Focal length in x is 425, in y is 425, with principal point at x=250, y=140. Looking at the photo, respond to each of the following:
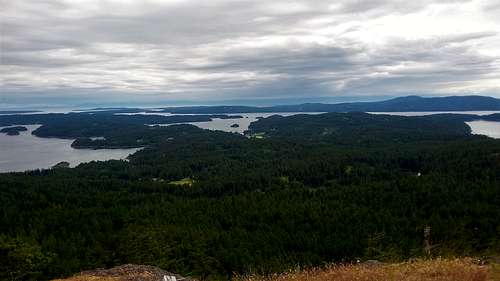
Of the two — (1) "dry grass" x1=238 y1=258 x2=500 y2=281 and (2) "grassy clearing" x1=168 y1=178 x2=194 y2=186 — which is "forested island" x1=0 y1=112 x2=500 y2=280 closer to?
(1) "dry grass" x1=238 y1=258 x2=500 y2=281

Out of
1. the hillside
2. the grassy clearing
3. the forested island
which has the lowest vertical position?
the grassy clearing

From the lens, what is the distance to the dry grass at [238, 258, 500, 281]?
13.5m

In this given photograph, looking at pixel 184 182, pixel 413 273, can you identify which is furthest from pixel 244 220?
pixel 184 182

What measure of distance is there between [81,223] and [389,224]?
68.7m

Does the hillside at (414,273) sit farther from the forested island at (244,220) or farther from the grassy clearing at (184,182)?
the grassy clearing at (184,182)

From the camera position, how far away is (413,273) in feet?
46.6

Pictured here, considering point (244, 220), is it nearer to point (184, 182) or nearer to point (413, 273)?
point (413, 273)

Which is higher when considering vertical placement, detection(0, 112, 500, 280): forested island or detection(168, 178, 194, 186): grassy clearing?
detection(0, 112, 500, 280): forested island

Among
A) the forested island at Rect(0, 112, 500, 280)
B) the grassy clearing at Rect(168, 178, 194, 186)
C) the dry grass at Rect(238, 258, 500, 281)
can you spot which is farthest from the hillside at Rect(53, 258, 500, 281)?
the grassy clearing at Rect(168, 178, 194, 186)

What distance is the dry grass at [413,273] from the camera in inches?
531

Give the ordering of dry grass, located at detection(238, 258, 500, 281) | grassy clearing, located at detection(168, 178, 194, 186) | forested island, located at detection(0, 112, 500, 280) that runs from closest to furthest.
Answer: dry grass, located at detection(238, 258, 500, 281), forested island, located at detection(0, 112, 500, 280), grassy clearing, located at detection(168, 178, 194, 186)

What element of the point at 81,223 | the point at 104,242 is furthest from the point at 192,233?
the point at 81,223

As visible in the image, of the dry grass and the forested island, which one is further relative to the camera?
the forested island

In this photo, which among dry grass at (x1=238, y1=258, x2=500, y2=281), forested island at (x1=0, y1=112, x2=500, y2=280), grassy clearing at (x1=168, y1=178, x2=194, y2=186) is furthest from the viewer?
grassy clearing at (x1=168, y1=178, x2=194, y2=186)
